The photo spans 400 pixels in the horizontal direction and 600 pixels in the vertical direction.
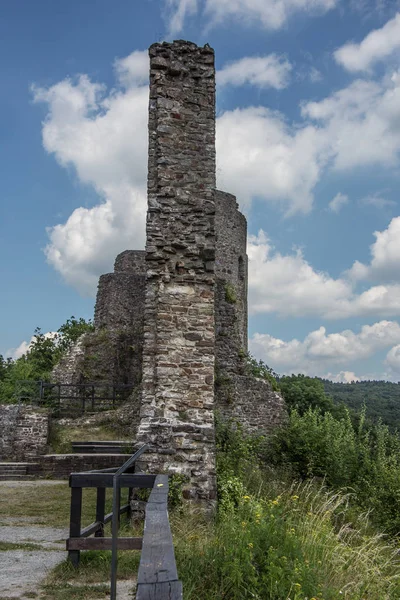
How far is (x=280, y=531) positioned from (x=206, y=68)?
7452 millimetres

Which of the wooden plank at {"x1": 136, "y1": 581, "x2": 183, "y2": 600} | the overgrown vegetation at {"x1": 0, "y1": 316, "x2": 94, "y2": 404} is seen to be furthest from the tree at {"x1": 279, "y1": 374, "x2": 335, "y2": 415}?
the wooden plank at {"x1": 136, "y1": 581, "x2": 183, "y2": 600}

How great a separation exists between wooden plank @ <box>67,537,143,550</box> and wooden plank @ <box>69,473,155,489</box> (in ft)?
1.69

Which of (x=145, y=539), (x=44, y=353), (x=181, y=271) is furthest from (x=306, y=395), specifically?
(x=145, y=539)

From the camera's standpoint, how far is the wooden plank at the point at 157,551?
2270 millimetres

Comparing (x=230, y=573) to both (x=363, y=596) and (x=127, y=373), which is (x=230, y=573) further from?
(x=127, y=373)

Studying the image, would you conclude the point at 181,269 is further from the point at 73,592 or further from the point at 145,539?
the point at 145,539

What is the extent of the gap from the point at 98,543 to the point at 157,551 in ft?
10.5

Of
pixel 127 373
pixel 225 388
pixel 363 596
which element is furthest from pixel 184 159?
pixel 127 373

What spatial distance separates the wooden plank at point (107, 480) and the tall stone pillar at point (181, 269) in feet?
7.31

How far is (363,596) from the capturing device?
15.6ft

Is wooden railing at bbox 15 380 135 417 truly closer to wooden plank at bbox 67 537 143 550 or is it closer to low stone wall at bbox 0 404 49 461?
low stone wall at bbox 0 404 49 461

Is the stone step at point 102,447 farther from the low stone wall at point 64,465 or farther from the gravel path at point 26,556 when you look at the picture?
the gravel path at point 26,556

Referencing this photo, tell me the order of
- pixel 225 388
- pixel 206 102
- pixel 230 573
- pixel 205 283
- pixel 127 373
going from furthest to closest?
1. pixel 127 373
2. pixel 225 388
3. pixel 206 102
4. pixel 205 283
5. pixel 230 573

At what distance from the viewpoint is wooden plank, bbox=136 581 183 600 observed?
210 cm
